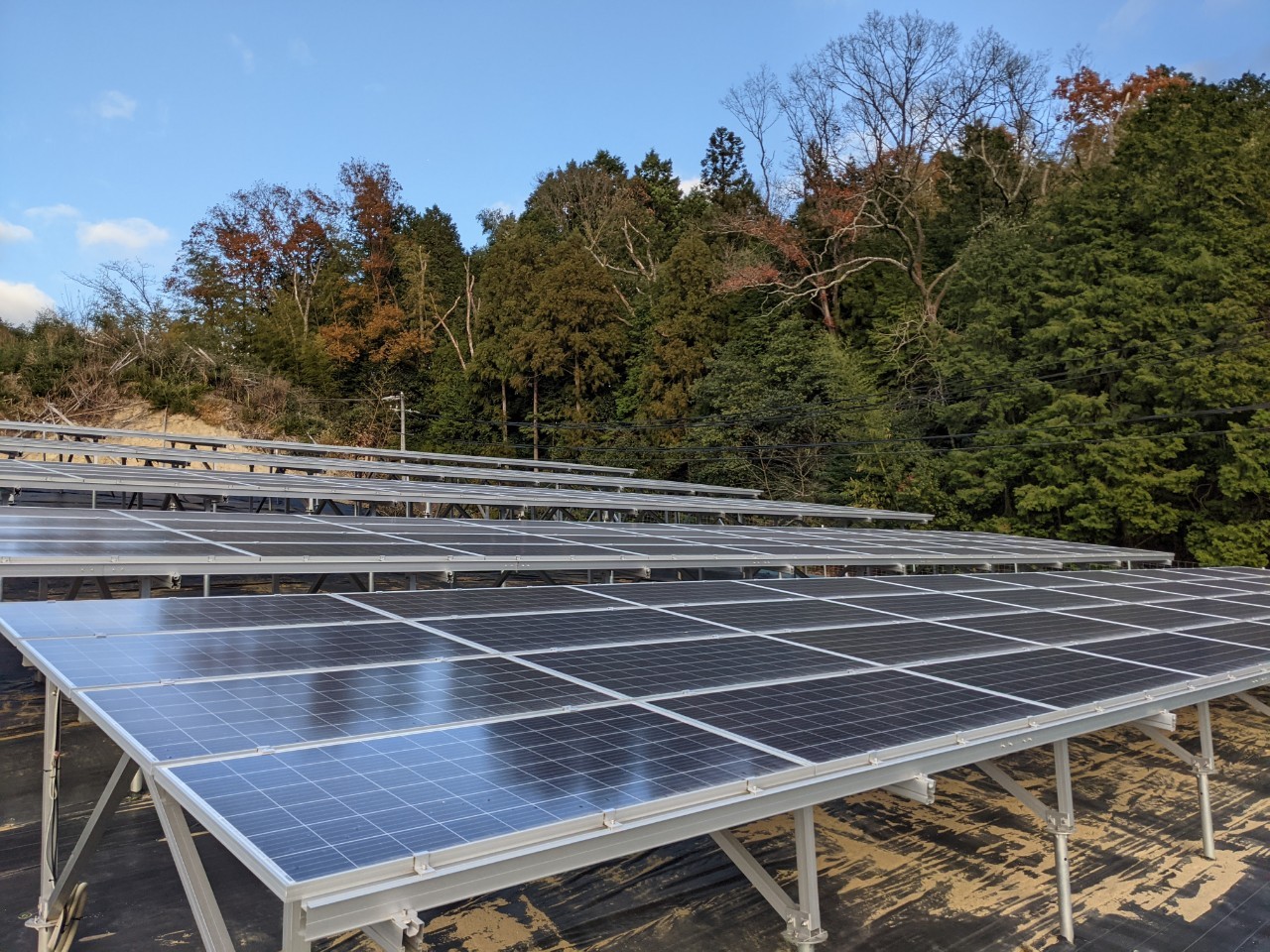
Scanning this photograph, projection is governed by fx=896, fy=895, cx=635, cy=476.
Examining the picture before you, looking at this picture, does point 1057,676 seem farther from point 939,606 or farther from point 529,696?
point 529,696

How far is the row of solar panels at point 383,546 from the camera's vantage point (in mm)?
7348

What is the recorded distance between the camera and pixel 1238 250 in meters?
28.0

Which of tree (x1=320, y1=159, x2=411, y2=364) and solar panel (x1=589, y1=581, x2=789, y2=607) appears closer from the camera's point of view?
solar panel (x1=589, y1=581, x2=789, y2=607)

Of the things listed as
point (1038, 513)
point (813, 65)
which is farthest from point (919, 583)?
point (813, 65)

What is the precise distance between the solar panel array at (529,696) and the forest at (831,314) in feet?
77.4

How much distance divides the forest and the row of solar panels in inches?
654

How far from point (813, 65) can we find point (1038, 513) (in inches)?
1044

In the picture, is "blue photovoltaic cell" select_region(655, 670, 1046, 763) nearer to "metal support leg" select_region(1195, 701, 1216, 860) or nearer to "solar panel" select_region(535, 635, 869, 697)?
"solar panel" select_region(535, 635, 869, 697)

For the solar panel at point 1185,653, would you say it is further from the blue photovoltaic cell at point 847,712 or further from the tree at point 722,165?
the tree at point 722,165

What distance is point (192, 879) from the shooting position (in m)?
3.28

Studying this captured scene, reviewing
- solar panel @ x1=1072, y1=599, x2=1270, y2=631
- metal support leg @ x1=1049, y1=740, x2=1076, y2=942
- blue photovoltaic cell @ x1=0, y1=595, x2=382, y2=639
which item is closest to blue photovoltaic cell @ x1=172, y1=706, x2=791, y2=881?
blue photovoltaic cell @ x1=0, y1=595, x2=382, y2=639

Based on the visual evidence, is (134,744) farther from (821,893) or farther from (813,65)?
(813,65)

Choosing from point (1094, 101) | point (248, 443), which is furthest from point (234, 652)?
point (1094, 101)

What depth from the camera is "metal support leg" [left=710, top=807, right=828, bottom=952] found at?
4.14 m
